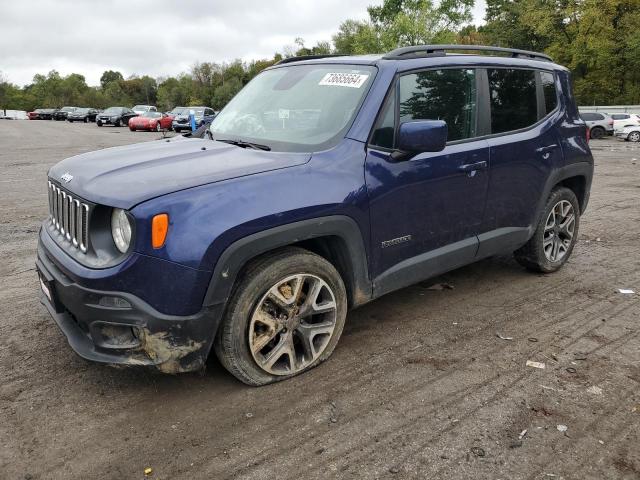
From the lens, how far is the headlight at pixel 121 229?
8.66 feet

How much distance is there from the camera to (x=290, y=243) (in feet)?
9.70

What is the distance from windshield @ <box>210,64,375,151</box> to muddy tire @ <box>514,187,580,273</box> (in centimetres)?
229

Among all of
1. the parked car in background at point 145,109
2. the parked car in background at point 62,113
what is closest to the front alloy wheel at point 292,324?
the parked car in background at point 145,109

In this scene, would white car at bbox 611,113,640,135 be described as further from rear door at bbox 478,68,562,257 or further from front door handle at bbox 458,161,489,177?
front door handle at bbox 458,161,489,177

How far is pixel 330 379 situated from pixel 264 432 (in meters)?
0.61

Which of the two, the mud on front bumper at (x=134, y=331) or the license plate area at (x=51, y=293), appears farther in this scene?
the license plate area at (x=51, y=293)

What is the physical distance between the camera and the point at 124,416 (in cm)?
285

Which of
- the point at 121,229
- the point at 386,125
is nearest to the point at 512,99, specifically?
the point at 386,125

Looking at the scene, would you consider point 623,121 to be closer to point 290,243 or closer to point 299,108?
point 299,108

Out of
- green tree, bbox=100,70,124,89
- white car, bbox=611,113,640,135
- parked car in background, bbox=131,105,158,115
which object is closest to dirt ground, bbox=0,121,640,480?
white car, bbox=611,113,640,135

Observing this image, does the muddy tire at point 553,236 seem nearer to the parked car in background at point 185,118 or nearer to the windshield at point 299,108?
the windshield at point 299,108

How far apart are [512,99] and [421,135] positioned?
1.60 meters

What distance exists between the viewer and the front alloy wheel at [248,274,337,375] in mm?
2980

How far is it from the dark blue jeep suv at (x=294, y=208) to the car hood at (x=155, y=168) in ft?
0.05
